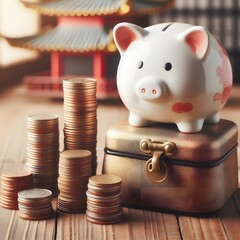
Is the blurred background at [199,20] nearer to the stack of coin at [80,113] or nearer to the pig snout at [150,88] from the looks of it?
the stack of coin at [80,113]

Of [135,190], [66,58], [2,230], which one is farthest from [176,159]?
[66,58]

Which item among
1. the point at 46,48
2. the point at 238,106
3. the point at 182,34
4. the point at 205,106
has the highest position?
the point at 182,34

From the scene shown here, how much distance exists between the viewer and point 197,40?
1.38 meters

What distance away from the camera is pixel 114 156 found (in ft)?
4.88

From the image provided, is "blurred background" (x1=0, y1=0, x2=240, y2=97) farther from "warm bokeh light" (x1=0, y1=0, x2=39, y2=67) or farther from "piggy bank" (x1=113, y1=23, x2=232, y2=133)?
"piggy bank" (x1=113, y1=23, x2=232, y2=133)

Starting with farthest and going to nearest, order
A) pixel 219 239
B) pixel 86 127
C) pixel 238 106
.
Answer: pixel 238 106, pixel 86 127, pixel 219 239

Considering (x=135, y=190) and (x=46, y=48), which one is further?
(x=46, y=48)

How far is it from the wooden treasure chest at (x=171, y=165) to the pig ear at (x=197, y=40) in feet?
0.58

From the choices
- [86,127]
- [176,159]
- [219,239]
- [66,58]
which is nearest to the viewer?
[219,239]

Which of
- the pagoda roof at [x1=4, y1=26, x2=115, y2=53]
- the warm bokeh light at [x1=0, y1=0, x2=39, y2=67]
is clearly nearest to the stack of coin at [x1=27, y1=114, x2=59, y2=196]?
the pagoda roof at [x1=4, y1=26, x2=115, y2=53]

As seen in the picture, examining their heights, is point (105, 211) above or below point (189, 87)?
below

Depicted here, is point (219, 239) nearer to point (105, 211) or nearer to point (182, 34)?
point (105, 211)

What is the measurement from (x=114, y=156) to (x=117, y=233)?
0.22m

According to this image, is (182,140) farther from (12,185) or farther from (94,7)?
(94,7)
